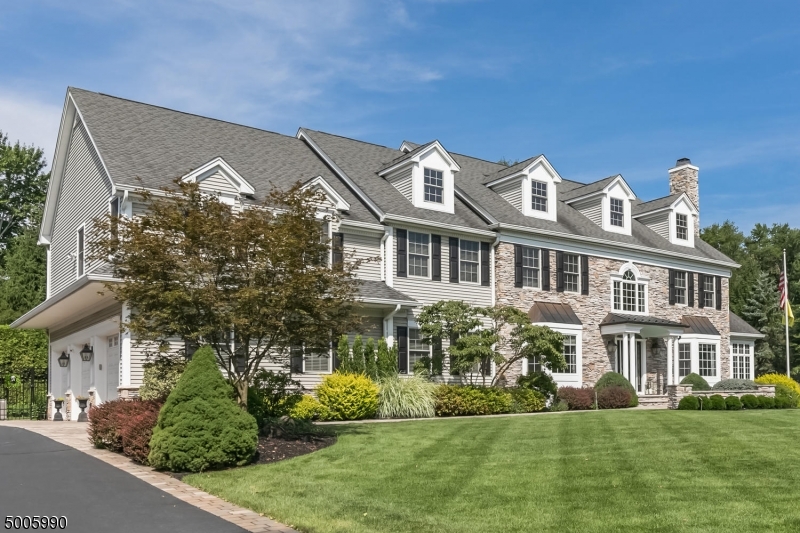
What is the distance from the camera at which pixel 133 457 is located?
13.3 m

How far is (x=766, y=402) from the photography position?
27953 millimetres

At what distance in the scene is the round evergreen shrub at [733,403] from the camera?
1049 inches

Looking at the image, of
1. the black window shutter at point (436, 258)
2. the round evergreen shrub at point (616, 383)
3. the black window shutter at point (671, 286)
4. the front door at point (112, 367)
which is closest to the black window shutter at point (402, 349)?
the black window shutter at point (436, 258)

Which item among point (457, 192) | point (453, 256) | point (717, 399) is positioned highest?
point (457, 192)

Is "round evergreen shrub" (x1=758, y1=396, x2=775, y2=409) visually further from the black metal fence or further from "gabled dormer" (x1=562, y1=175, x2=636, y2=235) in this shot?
the black metal fence

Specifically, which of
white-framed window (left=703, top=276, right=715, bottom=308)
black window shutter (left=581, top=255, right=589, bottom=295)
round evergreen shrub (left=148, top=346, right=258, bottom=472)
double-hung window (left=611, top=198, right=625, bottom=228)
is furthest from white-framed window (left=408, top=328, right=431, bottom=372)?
white-framed window (left=703, top=276, right=715, bottom=308)

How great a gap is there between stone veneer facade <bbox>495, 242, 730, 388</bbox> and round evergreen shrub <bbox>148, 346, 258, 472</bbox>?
16552 mm

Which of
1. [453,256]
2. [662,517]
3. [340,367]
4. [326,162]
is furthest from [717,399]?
[662,517]

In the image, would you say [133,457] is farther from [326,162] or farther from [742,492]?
[326,162]

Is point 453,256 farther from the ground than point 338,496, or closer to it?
farther from the ground

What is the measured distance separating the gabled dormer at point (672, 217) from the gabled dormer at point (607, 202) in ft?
9.18

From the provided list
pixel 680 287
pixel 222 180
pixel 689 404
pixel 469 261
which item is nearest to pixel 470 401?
pixel 469 261

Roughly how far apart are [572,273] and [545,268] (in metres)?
1.66

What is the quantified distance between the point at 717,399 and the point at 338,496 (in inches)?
787
